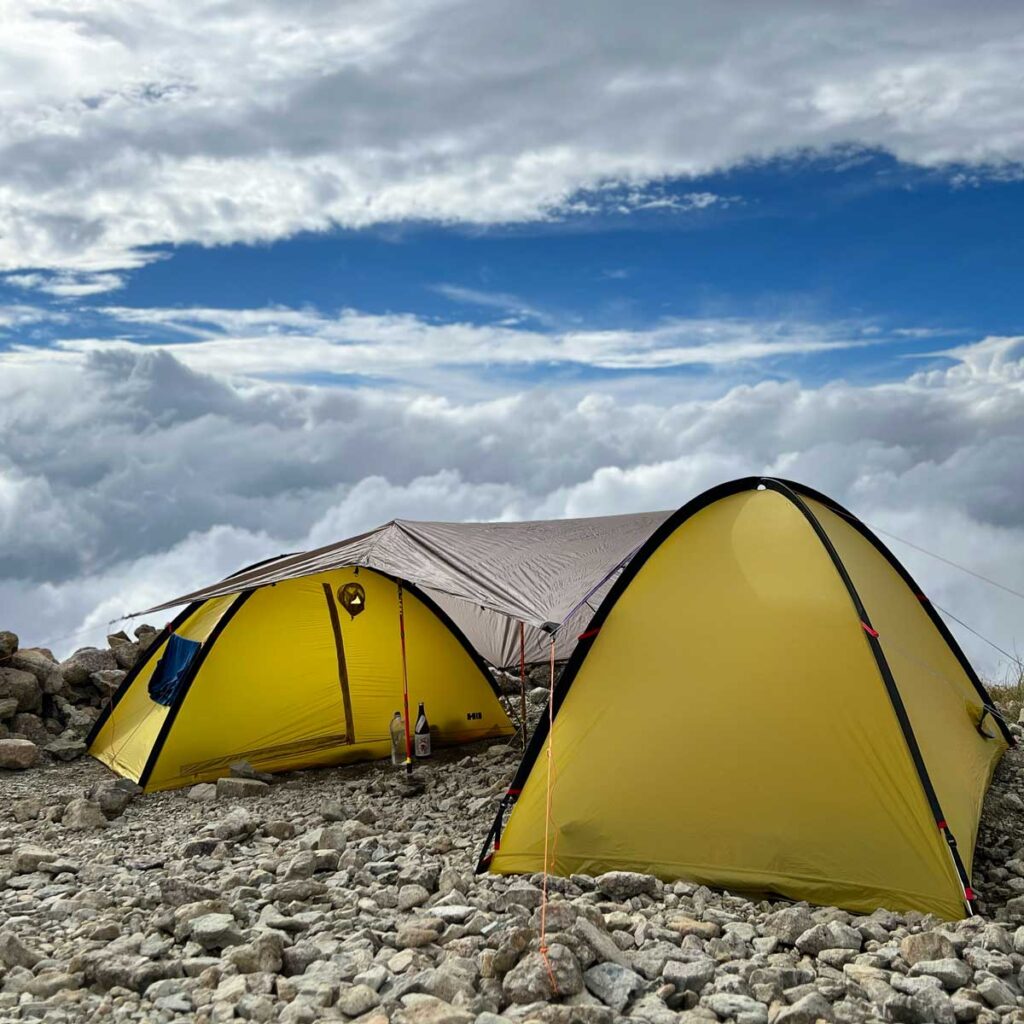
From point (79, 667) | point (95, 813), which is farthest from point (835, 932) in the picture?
point (79, 667)

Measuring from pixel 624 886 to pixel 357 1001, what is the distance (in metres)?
2.03

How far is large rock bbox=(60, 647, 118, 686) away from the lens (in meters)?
13.3

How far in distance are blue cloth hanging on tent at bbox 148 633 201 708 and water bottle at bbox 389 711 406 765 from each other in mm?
2097

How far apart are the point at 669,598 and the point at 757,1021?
3115mm

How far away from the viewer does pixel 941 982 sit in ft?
17.4

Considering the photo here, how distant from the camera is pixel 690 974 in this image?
525cm

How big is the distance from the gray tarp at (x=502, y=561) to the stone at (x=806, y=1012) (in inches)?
116

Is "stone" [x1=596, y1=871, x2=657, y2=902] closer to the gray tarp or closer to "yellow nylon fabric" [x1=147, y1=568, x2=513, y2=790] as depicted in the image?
the gray tarp

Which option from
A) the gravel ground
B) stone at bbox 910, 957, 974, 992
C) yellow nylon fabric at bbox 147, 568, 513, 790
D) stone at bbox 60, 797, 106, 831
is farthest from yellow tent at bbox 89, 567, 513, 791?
stone at bbox 910, 957, 974, 992

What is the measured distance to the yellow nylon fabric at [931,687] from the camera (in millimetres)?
7227

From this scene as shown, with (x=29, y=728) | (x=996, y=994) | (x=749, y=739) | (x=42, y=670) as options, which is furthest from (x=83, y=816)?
(x=996, y=994)

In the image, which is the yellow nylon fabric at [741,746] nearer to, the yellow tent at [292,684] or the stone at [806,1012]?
the stone at [806,1012]

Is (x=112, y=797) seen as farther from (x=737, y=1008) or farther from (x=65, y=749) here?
(x=737, y=1008)

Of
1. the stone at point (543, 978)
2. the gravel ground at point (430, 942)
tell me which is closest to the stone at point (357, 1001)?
the gravel ground at point (430, 942)
